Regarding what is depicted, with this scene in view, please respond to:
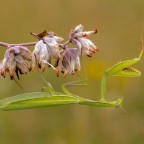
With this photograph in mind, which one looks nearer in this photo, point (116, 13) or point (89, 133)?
point (89, 133)

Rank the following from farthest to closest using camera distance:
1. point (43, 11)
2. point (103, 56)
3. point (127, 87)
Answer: point (43, 11) → point (103, 56) → point (127, 87)

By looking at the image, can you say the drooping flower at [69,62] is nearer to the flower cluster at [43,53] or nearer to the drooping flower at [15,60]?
the flower cluster at [43,53]

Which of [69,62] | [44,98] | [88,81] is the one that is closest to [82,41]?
[69,62]

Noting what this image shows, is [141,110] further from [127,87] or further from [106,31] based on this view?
[106,31]

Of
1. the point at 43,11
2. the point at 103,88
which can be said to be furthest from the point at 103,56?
the point at 103,88

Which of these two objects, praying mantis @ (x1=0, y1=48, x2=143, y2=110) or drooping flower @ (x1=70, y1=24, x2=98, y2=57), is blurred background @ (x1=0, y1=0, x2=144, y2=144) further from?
drooping flower @ (x1=70, y1=24, x2=98, y2=57)

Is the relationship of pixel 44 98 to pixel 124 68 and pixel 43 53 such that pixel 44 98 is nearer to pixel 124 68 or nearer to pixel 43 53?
pixel 43 53
